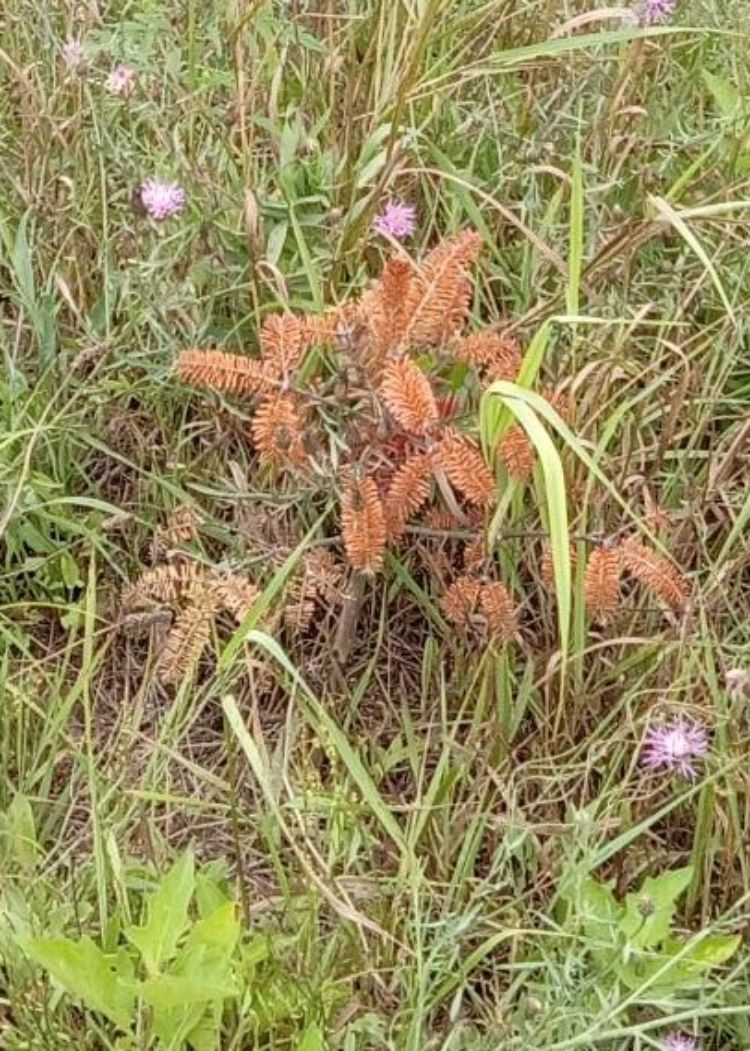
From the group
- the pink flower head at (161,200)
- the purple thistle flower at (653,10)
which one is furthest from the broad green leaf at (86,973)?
the purple thistle flower at (653,10)

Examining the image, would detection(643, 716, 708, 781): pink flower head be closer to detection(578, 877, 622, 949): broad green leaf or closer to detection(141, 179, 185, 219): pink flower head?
detection(578, 877, 622, 949): broad green leaf

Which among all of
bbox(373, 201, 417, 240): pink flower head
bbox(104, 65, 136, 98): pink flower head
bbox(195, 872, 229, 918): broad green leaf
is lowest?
bbox(195, 872, 229, 918): broad green leaf

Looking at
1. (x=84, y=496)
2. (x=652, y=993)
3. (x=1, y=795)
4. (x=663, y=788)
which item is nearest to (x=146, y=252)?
(x=84, y=496)

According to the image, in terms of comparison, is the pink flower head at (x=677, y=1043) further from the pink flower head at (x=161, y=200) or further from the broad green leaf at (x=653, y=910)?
the pink flower head at (x=161, y=200)

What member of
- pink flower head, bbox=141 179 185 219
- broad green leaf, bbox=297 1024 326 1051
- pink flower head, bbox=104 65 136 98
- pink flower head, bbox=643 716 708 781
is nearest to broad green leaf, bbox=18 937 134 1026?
broad green leaf, bbox=297 1024 326 1051

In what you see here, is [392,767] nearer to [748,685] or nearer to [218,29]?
[748,685]

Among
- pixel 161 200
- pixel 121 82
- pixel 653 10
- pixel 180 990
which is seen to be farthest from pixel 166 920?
pixel 653 10

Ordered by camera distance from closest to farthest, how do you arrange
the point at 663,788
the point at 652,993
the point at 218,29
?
the point at 652,993, the point at 663,788, the point at 218,29
